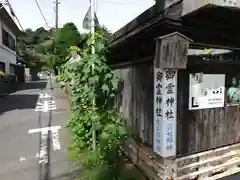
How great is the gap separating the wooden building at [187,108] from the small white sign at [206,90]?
0.08 metres

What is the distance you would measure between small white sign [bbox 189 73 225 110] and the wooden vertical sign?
18.3 inches

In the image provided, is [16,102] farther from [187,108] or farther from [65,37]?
[65,37]

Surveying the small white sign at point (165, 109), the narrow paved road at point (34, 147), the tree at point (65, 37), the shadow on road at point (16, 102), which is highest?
the tree at point (65, 37)

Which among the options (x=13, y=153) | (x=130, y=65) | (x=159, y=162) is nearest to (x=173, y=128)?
(x=159, y=162)

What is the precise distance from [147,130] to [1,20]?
71.3 ft

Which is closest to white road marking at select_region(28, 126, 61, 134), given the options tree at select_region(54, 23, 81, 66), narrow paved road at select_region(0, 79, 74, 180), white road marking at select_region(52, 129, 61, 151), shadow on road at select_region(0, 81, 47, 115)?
narrow paved road at select_region(0, 79, 74, 180)

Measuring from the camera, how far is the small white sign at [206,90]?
400cm

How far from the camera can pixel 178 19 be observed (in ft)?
10.7

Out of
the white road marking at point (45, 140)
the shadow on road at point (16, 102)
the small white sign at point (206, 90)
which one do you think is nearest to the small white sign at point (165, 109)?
the small white sign at point (206, 90)

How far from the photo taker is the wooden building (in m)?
3.50

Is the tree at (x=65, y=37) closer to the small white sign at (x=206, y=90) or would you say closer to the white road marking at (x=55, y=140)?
the white road marking at (x=55, y=140)

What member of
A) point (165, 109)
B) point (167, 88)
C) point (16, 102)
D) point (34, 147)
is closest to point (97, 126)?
point (165, 109)

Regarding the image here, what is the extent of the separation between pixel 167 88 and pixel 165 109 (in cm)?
35

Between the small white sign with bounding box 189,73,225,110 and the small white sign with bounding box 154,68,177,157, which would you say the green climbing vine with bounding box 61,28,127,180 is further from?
the small white sign with bounding box 189,73,225,110
